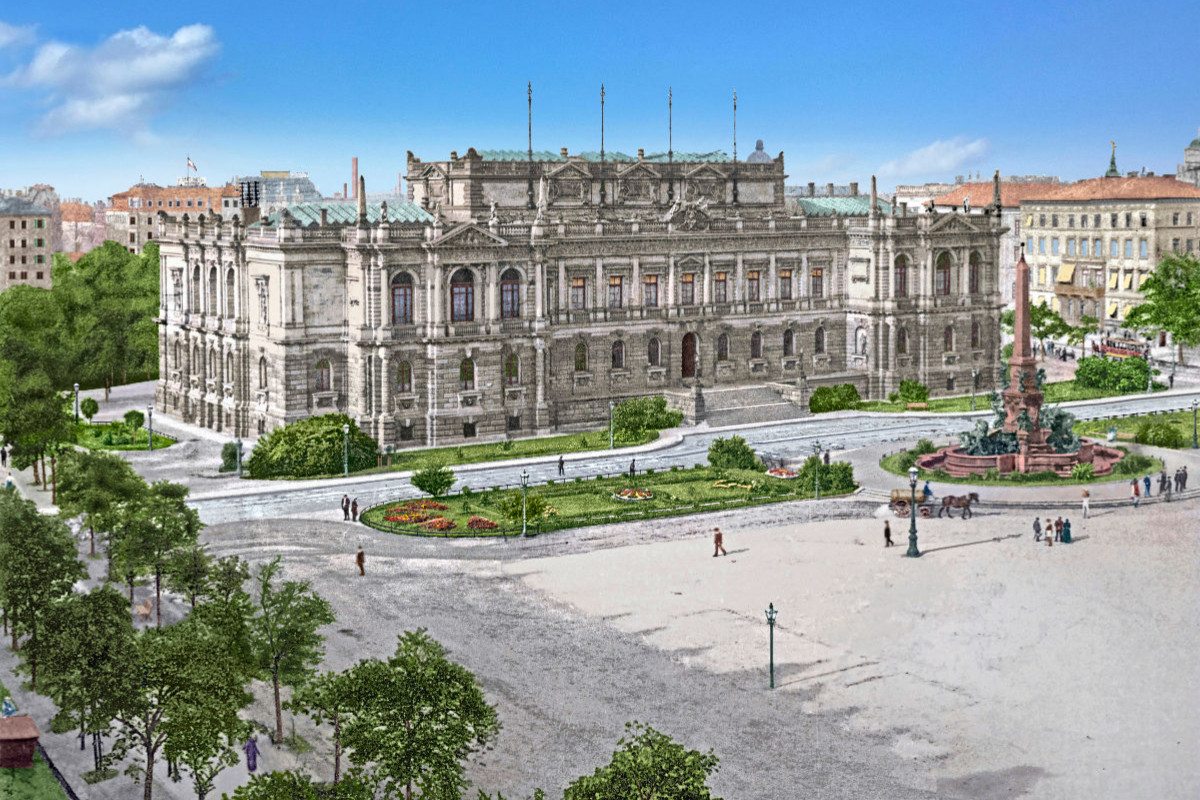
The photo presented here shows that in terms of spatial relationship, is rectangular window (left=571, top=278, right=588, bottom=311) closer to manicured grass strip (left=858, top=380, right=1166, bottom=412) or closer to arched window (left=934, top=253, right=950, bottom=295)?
manicured grass strip (left=858, top=380, right=1166, bottom=412)

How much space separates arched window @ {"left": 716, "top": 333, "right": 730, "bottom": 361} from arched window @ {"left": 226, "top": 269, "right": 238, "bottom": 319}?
29.5m

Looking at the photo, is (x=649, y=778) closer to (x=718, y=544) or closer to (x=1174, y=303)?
A: (x=718, y=544)

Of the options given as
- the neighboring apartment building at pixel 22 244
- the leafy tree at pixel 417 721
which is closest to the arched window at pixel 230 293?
the leafy tree at pixel 417 721

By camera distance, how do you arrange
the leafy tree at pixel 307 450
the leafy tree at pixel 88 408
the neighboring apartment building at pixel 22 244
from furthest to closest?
the neighboring apartment building at pixel 22 244, the leafy tree at pixel 88 408, the leafy tree at pixel 307 450

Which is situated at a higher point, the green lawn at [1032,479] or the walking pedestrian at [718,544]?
the green lawn at [1032,479]

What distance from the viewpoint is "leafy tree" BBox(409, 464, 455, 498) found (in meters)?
77.6

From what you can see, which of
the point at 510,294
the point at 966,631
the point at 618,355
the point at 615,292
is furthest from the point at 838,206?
the point at 966,631

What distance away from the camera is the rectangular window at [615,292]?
100438 mm

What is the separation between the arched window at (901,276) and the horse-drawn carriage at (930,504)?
35.0 meters

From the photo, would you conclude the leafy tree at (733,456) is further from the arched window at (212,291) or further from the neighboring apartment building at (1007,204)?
the neighboring apartment building at (1007,204)

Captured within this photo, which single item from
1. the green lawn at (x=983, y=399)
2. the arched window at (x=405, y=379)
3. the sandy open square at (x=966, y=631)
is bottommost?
the sandy open square at (x=966, y=631)

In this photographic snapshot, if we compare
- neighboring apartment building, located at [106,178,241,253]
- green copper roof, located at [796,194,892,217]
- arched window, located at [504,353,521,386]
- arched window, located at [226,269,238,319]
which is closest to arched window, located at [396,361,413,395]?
arched window, located at [504,353,521,386]

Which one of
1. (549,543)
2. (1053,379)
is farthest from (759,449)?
(1053,379)

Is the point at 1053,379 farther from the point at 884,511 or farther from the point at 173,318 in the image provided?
the point at 173,318
